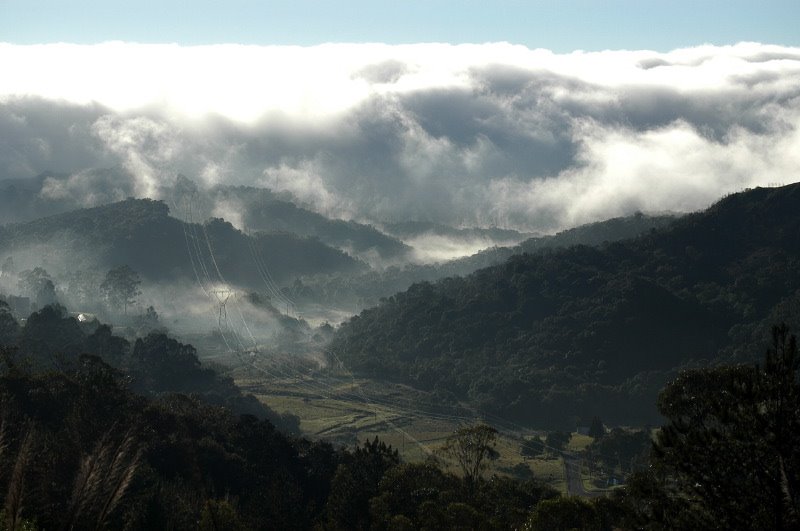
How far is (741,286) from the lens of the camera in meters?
143

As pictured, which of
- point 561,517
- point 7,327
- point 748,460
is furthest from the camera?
point 7,327

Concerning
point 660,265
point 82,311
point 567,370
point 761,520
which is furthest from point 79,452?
point 82,311

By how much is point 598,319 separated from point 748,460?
118 meters

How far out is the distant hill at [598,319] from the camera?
124438mm

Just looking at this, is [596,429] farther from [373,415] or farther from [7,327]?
[7,327]

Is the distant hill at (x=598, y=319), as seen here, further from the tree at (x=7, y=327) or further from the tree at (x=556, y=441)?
the tree at (x=7, y=327)

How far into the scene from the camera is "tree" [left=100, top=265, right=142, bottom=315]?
189 metres

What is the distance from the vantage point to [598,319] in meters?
141

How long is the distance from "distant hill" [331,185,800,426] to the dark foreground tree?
3616 inches

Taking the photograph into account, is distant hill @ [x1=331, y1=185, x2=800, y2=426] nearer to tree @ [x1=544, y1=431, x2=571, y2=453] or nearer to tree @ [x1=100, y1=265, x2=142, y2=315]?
tree @ [x1=544, y1=431, x2=571, y2=453]

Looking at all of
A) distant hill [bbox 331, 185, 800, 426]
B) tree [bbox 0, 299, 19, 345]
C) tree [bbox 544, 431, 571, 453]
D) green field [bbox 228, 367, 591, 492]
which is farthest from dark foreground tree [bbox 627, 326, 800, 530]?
tree [bbox 0, 299, 19, 345]

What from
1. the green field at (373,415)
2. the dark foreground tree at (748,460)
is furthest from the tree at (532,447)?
Answer: the dark foreground tree at (748,460)

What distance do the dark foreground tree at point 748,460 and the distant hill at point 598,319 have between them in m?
91.9

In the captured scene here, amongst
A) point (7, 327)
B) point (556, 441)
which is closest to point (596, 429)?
point (556, 441)
